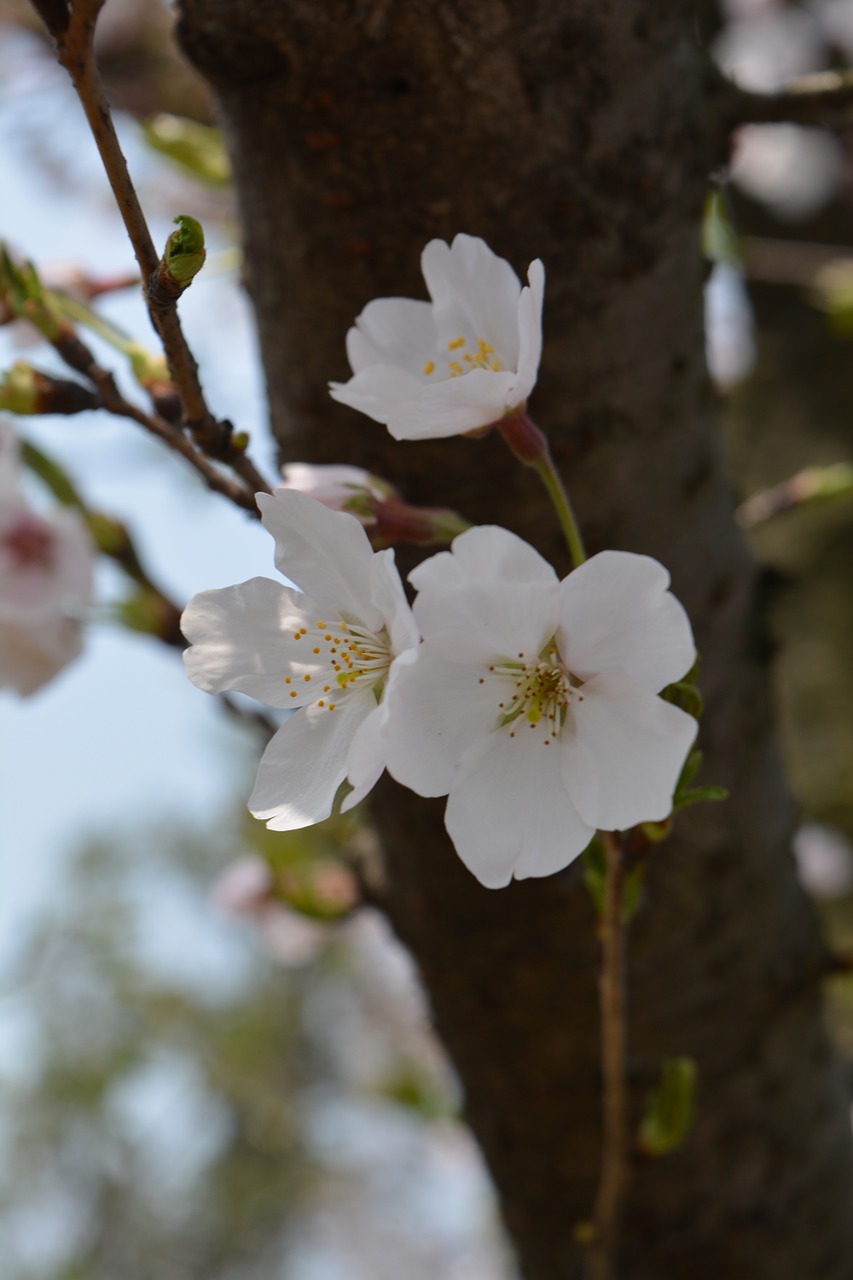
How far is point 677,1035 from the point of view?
72 cm

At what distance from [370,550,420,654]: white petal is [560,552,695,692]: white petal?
0.06 meters

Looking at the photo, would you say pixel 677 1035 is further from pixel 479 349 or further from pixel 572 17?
pixel 572 17

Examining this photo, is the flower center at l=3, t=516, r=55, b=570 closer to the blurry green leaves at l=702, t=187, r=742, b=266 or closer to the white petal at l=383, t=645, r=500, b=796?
the white petal at l=383, t=645, r=500, b=796

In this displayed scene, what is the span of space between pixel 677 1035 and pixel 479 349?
0.51m

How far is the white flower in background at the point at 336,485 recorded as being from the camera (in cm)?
47

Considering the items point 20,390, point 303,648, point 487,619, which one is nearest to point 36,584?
point 20,390

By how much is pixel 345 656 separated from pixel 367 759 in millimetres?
100

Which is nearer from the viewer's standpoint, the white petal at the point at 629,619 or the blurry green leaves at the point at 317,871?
the white petal at the point at 629,619

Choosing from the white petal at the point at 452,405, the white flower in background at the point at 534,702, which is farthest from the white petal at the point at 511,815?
the white petal at the point at 452,405

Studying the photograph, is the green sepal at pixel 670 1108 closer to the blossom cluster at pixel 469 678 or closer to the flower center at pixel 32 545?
the blossom cluster at pixel 469 678

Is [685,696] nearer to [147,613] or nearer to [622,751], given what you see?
[622,751]

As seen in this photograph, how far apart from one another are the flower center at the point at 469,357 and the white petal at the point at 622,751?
0.16 m

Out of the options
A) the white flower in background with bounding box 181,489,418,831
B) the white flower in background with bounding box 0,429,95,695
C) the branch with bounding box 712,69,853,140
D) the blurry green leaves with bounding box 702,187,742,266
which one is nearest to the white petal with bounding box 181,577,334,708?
the white flower in background with bounding box 181,489,418,831

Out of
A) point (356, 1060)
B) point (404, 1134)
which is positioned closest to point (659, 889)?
point (404, 1134)
